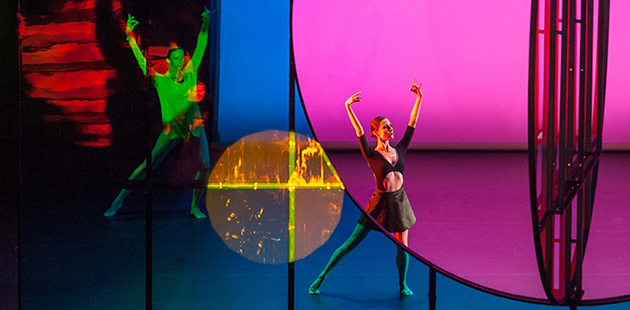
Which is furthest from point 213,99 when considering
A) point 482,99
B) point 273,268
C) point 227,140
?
point 482,99

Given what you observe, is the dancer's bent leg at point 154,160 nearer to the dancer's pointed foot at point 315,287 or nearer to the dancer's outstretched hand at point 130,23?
the dancer's outstretched hand at point 130,23

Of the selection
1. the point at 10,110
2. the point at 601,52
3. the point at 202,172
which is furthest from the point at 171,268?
the point at 601,52

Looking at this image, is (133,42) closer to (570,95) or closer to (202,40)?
(202,40)

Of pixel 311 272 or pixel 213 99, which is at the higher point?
pixel 213 99

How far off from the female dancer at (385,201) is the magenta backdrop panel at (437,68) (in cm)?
1413

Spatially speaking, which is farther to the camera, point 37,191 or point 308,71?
point 308,71

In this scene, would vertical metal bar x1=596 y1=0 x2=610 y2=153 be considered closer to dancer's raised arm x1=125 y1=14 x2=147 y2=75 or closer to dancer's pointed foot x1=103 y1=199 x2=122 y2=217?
dancer's raised arm x1=125 y1=14 x2=147 y2=75

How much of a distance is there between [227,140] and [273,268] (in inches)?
25.5

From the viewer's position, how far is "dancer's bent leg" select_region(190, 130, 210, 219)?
96.4 inches

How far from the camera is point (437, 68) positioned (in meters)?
20.2

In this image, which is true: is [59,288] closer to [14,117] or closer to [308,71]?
[14,117]

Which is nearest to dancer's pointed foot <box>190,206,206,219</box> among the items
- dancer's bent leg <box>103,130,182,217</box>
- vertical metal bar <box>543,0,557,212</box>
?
dancer's bent leg <box>103,130,182,217</box>

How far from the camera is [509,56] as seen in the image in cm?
1981

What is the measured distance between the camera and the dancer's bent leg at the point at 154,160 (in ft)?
8.07
